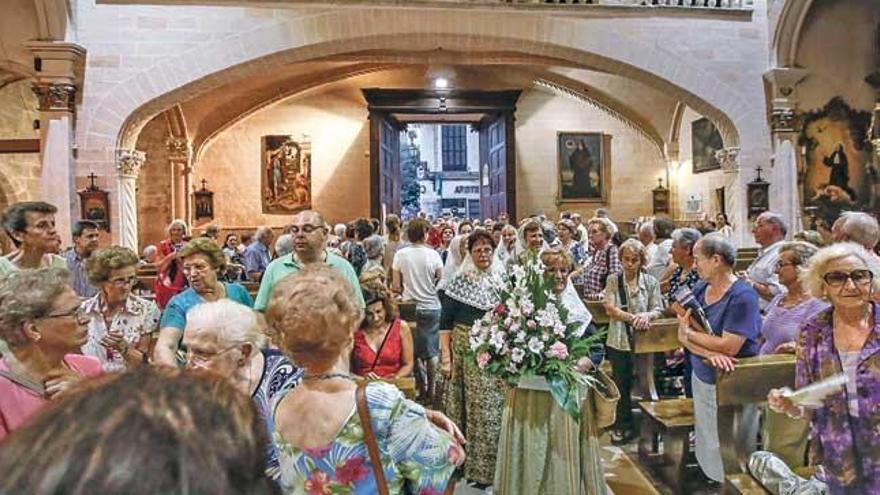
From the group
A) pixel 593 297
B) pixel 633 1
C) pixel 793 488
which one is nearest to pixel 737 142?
pixel 633 1

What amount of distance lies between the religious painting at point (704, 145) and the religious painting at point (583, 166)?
246cm

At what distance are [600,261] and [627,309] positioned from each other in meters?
0.99

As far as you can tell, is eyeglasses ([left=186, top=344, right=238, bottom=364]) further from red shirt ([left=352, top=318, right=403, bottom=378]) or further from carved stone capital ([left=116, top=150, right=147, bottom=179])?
carved stone capital ([left=116, top=150, right=147, bottom=179])

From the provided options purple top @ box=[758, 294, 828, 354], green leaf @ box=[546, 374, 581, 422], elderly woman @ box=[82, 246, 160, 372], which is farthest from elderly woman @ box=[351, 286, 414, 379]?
purple top @ box=[758, 294, 828, 354]

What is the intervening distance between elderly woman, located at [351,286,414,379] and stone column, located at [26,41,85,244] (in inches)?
259

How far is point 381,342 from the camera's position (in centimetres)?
383

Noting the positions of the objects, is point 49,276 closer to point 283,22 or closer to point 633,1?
point 283,22

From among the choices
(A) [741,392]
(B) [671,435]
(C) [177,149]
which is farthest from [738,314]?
(C) [177,149]

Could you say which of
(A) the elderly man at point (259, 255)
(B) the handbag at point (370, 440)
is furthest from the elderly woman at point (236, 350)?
(A) the elderly man at point (259, 255)

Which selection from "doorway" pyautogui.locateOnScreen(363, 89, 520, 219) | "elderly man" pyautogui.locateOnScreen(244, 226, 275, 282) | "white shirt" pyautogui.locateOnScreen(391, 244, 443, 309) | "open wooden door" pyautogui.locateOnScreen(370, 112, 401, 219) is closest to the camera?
"white shirt" pyautogui.locateOnScreen(391, 244, 443, 309)

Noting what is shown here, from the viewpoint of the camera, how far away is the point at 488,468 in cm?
394

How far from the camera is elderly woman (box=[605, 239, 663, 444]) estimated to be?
4707mm

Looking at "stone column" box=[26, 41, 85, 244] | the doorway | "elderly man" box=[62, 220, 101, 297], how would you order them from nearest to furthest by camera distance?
1. "elderly man" box=[62, 220, 101, 297]
2. "stone column" box=[26, 41, 85, 244]
3. the doorway

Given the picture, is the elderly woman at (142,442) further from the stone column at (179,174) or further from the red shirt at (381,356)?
the stone column at (179,174)
